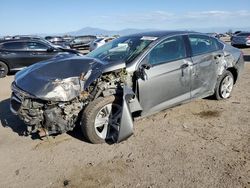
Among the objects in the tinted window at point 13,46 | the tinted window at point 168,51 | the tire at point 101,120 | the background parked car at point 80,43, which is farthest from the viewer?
the background parked car at point 80,43

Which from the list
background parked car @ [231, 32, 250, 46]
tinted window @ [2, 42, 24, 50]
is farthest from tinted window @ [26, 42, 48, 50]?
background parked car @ [231, 32, 250, 46]

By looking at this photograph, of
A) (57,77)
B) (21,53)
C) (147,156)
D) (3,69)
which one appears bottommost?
(3,69)

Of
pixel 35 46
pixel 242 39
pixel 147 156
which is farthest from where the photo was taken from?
pixel 242 39

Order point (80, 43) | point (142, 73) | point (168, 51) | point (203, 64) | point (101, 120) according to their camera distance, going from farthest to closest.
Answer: point (80, 43)
point (203, 64)
point (168, 51)
point (142, 73)
point (101, 120)

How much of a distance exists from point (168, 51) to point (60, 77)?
82.0 inches

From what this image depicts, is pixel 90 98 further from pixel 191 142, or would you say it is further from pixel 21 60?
pixel 21 60

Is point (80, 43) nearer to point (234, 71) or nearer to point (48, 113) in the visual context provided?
point (234, 71)

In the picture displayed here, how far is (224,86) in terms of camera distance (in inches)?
285

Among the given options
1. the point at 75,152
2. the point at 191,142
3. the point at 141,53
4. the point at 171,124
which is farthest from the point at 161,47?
the point at 75,152

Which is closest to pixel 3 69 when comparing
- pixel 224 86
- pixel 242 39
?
pixel 224 86

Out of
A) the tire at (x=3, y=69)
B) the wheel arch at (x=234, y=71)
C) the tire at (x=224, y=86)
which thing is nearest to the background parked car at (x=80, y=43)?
the tire at (x=3, y=69)

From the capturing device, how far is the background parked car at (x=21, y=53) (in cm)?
1328

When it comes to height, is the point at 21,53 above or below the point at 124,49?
below

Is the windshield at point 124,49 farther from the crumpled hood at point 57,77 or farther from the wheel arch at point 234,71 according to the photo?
the wheel arch at point 234,71
